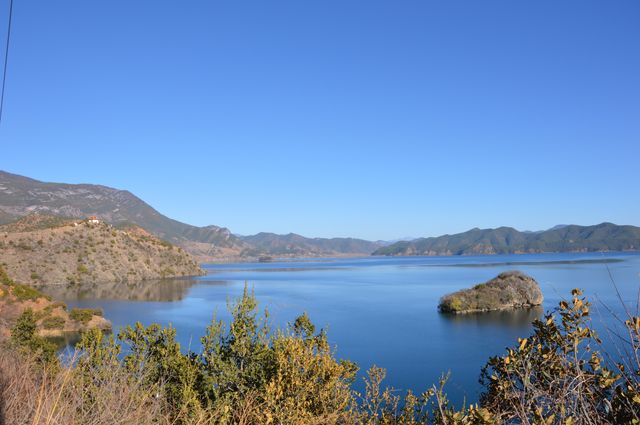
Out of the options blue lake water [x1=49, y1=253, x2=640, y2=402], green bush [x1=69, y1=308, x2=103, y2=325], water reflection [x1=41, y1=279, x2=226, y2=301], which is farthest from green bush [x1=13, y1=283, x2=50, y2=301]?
water reflection [x1=41, y1=279, x2=226, y2=301]

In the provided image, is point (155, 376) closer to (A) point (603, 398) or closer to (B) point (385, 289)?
(A) point (603, 398)

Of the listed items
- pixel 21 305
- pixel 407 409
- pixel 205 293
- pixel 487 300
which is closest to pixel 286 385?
pixel 407 409

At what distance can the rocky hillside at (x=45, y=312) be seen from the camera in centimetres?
3488

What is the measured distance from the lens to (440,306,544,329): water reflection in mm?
38500

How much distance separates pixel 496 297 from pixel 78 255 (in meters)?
67.3

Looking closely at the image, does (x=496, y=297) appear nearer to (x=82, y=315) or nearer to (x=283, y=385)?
(x=82, y=315)

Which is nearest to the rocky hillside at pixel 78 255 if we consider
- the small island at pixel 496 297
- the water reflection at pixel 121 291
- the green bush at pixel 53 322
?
the water reflection at pixel 121 291

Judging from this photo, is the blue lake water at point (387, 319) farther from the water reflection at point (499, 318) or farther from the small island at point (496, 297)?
the small island at point (496, 297)

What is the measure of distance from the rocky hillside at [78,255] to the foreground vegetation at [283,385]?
237 feet

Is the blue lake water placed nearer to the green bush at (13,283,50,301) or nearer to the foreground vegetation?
the foreground vegetation

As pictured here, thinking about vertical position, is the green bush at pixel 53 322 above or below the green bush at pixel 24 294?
below

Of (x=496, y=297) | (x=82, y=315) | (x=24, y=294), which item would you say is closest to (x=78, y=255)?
(x=24, y=294)

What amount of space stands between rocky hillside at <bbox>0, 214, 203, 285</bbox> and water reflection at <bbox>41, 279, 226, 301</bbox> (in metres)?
4.56

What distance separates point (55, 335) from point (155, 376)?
30.3m
